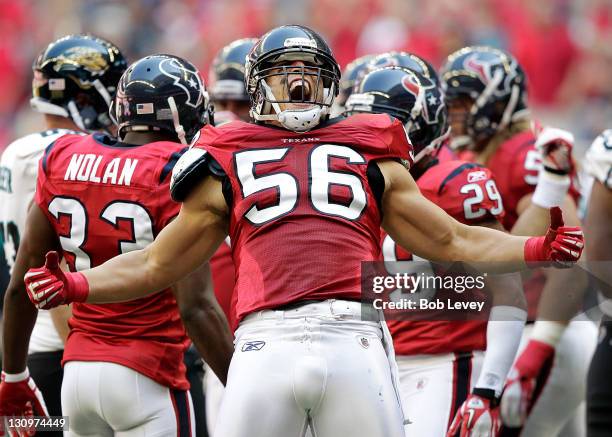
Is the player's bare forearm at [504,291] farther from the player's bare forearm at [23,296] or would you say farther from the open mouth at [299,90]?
the player's bare forearm at [23,296]

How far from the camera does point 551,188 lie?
5.28m

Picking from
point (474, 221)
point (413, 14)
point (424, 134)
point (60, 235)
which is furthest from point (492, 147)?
point (413, 14)

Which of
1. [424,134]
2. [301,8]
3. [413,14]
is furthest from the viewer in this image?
[301,8]

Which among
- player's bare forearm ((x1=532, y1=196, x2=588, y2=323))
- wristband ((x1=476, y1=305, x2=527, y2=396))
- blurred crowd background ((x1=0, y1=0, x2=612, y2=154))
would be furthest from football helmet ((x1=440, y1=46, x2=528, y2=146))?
blurred crowd background ((x1=0, y1=0, x2=612, y2=154))

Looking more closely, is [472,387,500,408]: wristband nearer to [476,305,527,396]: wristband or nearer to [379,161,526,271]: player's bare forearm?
[476,305,527,396]: wristband

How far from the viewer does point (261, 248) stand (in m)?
4.07

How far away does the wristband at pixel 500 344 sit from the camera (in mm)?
4969

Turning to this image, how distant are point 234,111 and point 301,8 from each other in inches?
298

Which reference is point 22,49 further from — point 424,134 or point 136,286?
point 136,286

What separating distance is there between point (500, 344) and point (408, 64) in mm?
1716

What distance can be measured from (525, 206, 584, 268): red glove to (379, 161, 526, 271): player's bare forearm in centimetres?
15

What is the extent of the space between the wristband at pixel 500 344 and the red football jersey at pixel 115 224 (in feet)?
4.20

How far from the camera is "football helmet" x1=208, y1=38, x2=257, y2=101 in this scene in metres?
7.36

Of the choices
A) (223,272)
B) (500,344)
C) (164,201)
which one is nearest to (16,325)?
(164,201)
